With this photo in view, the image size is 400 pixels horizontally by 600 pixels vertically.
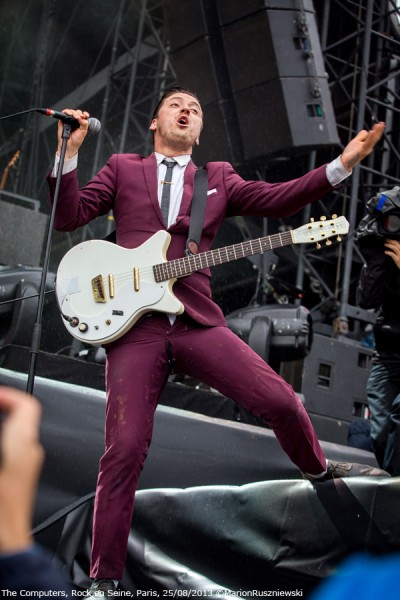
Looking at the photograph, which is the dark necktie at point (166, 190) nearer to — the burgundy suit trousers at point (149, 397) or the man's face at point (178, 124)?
the man's face at point (178, 124)

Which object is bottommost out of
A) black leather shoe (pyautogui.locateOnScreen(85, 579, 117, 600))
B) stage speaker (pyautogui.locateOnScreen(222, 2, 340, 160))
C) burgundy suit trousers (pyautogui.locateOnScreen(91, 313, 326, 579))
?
black leather shoe (pyautogui.locateOnScreen(85, 579, 117, 600))

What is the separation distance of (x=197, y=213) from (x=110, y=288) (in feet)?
1.61

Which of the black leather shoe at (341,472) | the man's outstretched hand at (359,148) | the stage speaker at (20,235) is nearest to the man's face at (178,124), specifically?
the man's outstretched hand at (359,148)

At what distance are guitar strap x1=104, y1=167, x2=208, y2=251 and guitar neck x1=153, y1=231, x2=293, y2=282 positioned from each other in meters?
0.05

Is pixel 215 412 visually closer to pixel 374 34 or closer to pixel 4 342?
pixel 4 342

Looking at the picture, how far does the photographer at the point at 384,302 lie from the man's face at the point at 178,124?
119cm

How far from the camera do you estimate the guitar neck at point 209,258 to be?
10.1ft

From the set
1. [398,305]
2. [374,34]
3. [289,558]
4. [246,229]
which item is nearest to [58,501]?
[289,558]

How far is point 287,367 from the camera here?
6.45 metres

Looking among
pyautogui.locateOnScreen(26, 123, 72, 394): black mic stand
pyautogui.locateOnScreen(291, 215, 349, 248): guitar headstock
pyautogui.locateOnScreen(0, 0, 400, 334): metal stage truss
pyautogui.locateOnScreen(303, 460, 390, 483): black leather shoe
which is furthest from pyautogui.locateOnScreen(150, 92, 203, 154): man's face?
pyautogui.locateOnScreen(0, 0, 400, 334): metal stage truss

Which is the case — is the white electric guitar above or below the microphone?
below

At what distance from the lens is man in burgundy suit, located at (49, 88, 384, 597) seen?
2.74 metres

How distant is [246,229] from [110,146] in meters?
3.07

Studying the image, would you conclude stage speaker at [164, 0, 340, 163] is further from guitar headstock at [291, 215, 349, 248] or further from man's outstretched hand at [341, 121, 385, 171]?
man's outstretched hand at [341, 121, 385, 171]
